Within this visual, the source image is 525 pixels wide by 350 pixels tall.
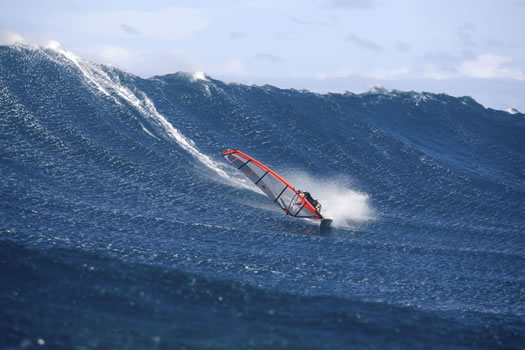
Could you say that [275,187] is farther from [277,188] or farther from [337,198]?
[337,198]

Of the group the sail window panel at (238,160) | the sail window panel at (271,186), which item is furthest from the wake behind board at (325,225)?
the sail window panel at (238,160)

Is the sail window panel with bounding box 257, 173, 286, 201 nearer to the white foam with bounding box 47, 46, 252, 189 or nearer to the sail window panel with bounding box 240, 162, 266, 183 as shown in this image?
the sail window panel with bounding box 240, 162, 266, 183

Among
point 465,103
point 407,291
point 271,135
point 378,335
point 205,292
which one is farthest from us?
point 465,103

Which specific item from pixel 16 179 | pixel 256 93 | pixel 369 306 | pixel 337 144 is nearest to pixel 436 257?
pixel 369 306

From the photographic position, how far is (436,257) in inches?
1309

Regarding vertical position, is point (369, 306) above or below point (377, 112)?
below

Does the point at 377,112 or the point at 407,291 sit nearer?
the point at 407,291

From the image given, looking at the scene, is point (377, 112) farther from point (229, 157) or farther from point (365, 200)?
point (229, 157)

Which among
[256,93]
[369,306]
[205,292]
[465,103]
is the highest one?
[465,103]

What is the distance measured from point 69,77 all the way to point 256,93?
23.8m

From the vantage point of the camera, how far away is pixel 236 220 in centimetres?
3662

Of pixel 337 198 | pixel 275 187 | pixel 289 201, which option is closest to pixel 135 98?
pixel 275 187

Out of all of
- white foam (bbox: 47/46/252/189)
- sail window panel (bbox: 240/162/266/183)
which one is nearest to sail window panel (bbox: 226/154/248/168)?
sail window panel (bbox: 240/162/266/183)

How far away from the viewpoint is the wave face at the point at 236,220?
2209 centimetres
